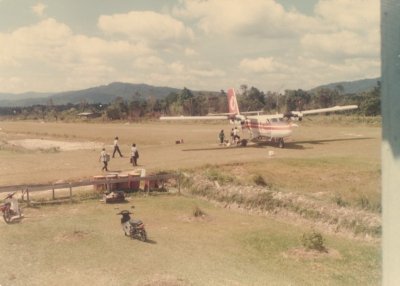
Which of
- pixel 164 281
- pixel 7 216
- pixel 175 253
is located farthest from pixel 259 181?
pixel 7 216

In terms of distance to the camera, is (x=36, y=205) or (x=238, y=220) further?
(x=36, y=205)

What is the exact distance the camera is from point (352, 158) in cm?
3098

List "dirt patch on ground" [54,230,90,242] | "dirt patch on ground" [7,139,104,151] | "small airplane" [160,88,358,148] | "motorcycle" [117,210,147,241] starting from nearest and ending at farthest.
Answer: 1. "motorcycle" [117,210,147,241]
2. "dirt patch on ground" [54,230,90,242]
3. "small airplane" [160,88,358,148]
4. "dirt patch on ground" [7,139,104,151]

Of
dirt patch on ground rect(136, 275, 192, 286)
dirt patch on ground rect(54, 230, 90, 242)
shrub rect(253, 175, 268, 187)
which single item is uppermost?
shrub rect(253, 175, 268, 187)

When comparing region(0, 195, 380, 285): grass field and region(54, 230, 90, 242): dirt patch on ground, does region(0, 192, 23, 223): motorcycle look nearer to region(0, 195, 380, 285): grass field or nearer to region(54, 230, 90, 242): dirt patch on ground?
region(0, 195, 380, 285): grass field

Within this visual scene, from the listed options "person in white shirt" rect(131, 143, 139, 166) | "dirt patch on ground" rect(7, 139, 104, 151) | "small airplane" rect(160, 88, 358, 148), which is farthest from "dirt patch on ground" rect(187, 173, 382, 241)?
"dirt patch on ground" rect(7, 139, 104, 151)

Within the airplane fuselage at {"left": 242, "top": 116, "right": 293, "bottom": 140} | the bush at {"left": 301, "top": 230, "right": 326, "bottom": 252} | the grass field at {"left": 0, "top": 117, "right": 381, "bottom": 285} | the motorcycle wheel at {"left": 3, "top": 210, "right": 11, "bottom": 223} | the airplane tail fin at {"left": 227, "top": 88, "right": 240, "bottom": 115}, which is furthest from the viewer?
the airplane tail fin at {"left": 227, "top": 88, "right": 240, "bottom": 115}

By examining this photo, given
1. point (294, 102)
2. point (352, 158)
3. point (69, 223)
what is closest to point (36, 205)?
point (69, 223)

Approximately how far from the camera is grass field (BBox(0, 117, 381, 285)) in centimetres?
1387

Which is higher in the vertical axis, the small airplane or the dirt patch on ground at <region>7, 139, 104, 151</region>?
the small airplane

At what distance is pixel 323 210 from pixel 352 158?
39.5ft

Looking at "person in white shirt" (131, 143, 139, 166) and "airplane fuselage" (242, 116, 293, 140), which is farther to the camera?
"airplane fuselage" (242, 116, 293, 140)

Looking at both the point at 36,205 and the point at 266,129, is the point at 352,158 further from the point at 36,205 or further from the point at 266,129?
the point at 36,205

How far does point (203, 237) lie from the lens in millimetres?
18094
